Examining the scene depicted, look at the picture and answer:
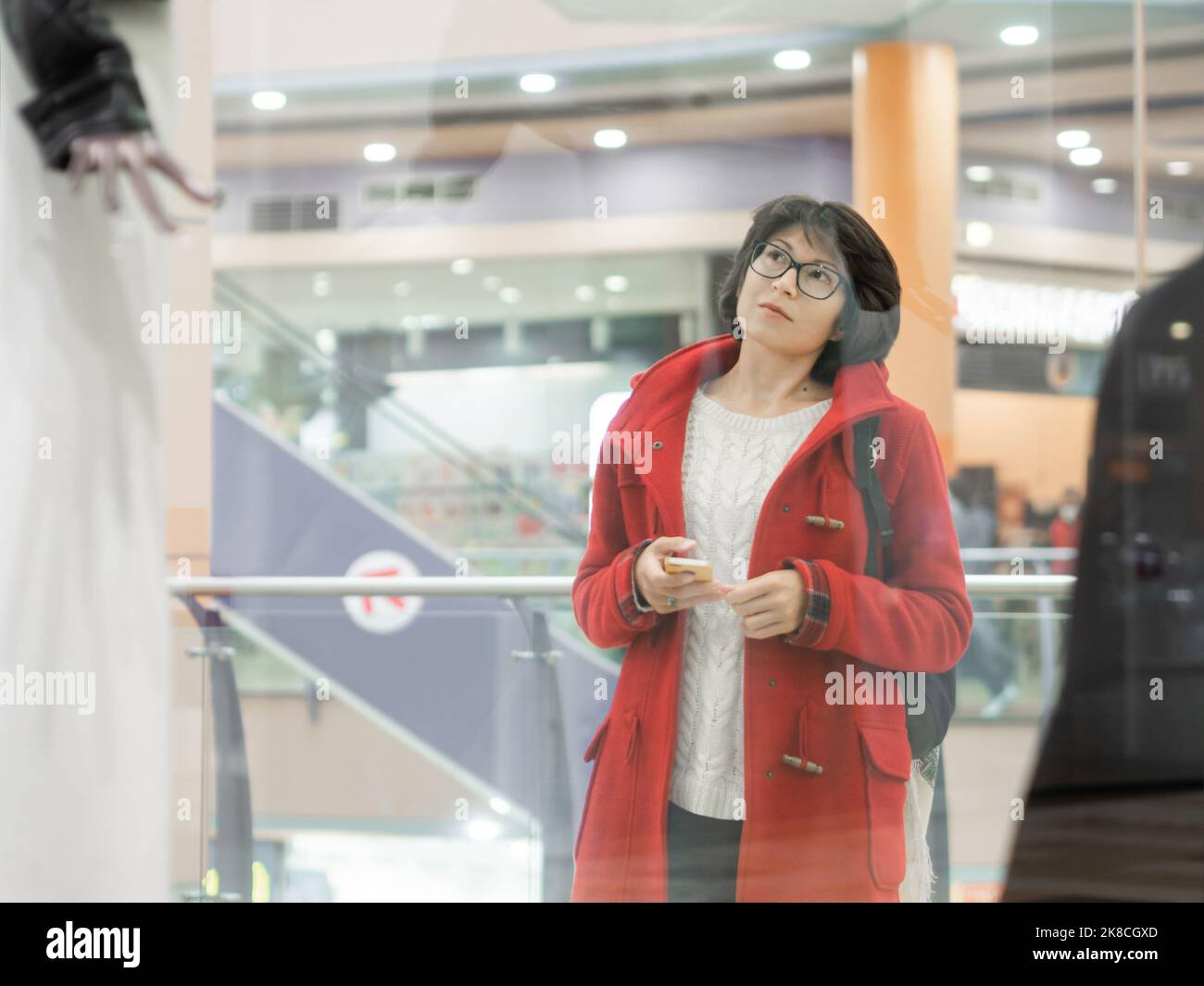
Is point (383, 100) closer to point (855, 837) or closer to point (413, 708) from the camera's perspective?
point (413, 708)

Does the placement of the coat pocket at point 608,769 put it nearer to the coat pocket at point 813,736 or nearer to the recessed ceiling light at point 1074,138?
the coat pocket at point 813,736

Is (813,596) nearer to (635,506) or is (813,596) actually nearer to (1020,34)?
(635,506)

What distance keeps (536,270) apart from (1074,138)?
0.97 metres

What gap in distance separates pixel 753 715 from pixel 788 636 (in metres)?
0.13

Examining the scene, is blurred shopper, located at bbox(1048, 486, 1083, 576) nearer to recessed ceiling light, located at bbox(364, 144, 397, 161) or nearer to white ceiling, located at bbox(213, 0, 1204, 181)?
white ceiling, located at bbox(213, 0, 1204, 181)

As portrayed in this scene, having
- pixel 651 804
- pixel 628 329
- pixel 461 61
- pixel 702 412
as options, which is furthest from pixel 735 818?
pixel 461 61

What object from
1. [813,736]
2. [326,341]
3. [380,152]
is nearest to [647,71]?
[380,152]

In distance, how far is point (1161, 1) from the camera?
7.21ft

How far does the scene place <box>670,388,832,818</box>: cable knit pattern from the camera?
197cm

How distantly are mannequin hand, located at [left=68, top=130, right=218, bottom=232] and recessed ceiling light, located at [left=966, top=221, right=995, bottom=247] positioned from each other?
127 cm

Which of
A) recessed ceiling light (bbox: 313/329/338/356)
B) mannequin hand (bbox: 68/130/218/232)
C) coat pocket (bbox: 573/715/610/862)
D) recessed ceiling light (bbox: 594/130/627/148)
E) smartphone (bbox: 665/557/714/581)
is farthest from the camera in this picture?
recessed ceiling light (bbox: 313/329/338/356)

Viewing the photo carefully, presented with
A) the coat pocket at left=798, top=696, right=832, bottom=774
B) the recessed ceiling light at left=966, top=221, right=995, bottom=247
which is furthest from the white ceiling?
the coat pocket at left=798, top=696, right=832, bottom=774

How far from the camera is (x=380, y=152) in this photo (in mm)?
2248

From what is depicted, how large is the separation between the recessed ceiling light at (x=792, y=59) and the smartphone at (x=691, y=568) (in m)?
0.86
